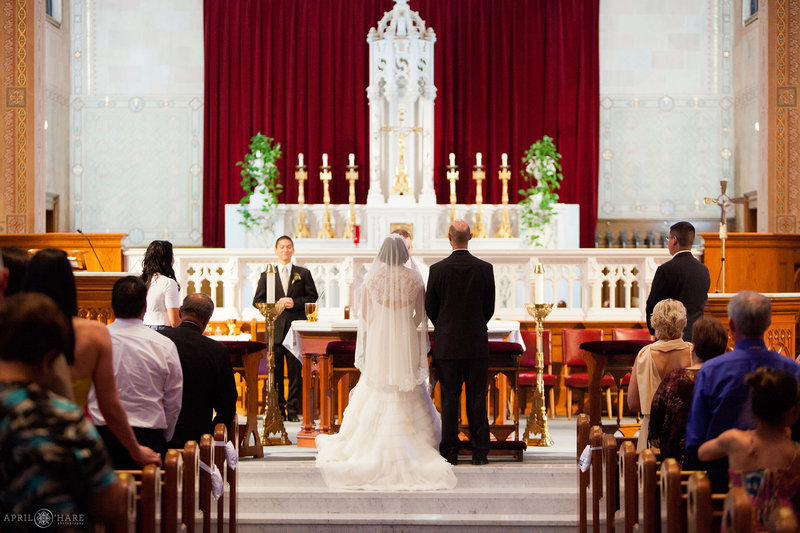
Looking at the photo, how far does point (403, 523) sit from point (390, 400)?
0.81 meters

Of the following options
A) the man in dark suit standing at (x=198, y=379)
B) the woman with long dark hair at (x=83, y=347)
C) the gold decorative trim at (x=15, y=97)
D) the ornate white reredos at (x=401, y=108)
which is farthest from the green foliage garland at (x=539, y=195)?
the woman with long dark hair at (x=83, y=347)

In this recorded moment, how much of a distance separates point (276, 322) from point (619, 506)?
14.4ft

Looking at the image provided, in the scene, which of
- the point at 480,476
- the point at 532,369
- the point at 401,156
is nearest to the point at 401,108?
the point at 401,156

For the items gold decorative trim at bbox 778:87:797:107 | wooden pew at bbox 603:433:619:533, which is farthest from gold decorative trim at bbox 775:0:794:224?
wooden pew at bbox 603:433:619:533

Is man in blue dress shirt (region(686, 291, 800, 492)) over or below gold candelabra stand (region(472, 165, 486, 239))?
below

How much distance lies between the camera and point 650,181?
15.7m

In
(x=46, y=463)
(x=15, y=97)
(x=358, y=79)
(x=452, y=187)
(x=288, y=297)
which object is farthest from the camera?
(x=358, y=79)

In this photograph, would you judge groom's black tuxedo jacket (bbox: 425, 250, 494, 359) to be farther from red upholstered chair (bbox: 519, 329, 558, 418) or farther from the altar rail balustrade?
the altar rail balustrade

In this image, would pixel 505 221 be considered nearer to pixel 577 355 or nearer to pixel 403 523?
pixel 577 355

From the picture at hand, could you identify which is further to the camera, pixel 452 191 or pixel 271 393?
pixel 452 191

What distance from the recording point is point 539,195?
13.6 metres

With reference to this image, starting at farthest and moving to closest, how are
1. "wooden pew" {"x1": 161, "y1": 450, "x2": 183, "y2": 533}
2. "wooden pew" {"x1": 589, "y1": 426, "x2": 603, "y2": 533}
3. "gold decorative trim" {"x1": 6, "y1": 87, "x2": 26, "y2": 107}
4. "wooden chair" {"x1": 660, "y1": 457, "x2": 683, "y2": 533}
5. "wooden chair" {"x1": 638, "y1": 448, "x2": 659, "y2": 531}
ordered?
1. "gold decorative trim" {"x1": 6, "y1": 87, "x2": 26, "y2": 107}
2. "wooden pew" {"x1": 589, "y1": 426, "x2": 603, "y2": 533}
3. "wooden chair" {"x1": 638, "y1": 448, "x2": 659, "y2": 531}
4. "wooden pew" {"x1": 161, "y1": 450, "x2": 183, "y2": 533}
5. "wooden chair" {"x1": 660, "y1": 457, "x2": 683, "y2": 533}

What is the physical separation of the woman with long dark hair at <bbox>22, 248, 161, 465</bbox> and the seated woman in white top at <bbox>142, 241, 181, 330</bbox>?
2776 mm

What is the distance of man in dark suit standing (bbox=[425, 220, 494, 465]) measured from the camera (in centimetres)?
621
